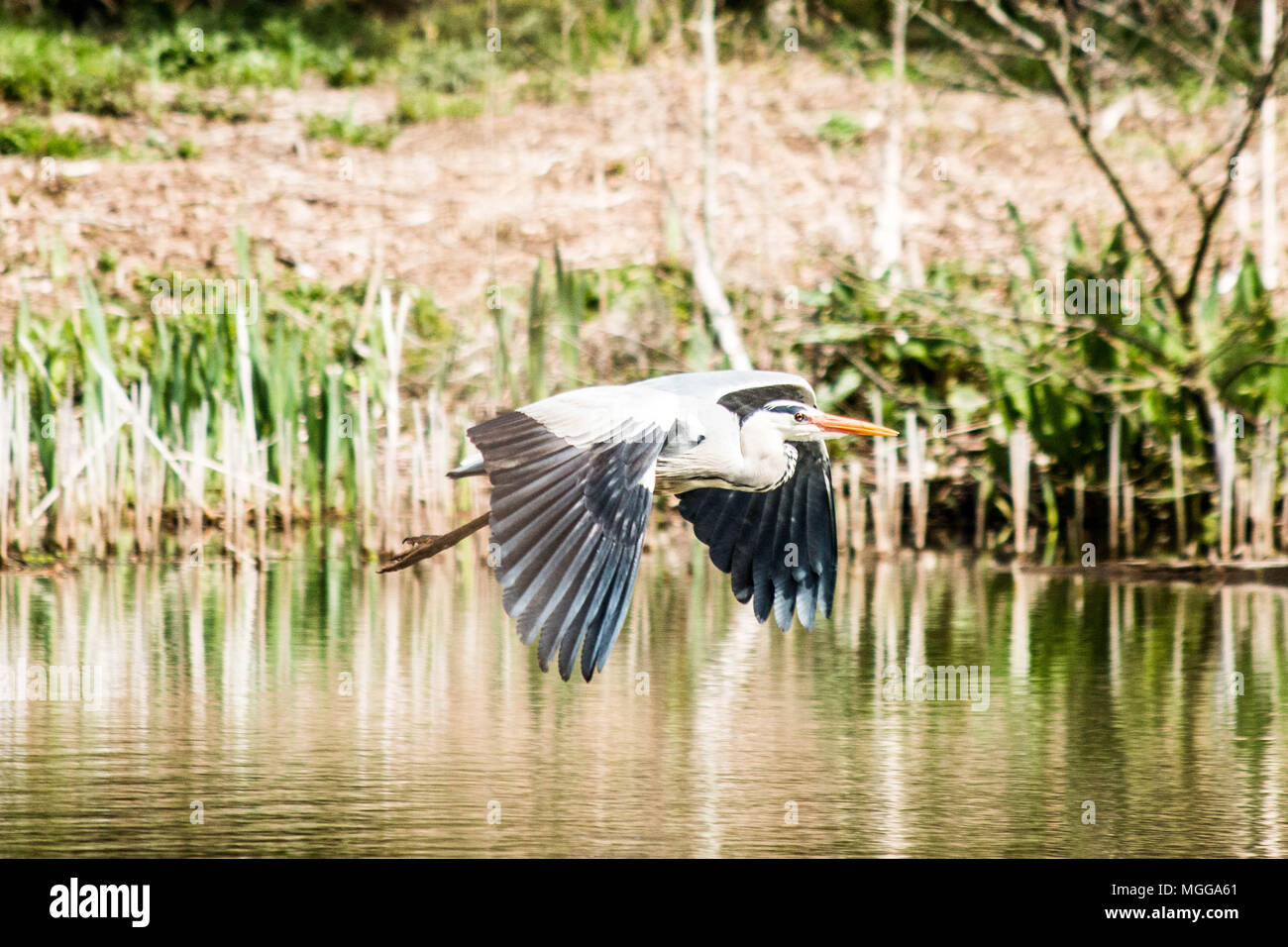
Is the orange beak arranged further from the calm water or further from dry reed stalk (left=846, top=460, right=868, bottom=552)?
dry reed stalk (left=846, top=460, right=868, bottom=552)

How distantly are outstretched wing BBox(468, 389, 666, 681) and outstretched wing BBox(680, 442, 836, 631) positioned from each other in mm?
983

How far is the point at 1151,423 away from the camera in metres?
10.3

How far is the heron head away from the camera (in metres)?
6.18

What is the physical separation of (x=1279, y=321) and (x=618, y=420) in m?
6.30

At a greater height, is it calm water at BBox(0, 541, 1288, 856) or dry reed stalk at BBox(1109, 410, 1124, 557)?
dry reed stalk at BBox(1109, 410, 1124, 557)

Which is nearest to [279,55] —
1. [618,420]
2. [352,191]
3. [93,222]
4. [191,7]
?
[191,7]

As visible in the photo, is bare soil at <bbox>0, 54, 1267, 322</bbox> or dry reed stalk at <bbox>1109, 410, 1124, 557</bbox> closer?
dry reed stalk at <bbox>1109, 410, 1124, 557</bbox>

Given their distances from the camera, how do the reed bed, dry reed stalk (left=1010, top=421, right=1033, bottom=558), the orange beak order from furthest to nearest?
dry reed stalk (left=1010, top=421, right=1033, bottom=558)
the reed bed
the orange beak

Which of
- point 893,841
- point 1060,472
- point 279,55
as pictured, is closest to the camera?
point 893,841

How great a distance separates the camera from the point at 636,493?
5156mm

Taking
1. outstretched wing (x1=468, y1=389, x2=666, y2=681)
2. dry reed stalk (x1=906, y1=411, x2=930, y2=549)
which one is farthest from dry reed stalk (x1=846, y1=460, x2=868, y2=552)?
outstretched wing (x1=468, y1=389, x2=666, y2=681)

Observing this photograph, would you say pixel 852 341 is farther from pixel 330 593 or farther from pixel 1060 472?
pixel 330 593

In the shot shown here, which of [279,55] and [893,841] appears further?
[279,55]

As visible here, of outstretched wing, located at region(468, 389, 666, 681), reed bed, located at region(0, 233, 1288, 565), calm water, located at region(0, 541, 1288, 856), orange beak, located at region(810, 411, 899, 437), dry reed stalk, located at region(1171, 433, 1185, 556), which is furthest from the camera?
dry reed stalk, located at region(1171, 433, 1185, 556)
